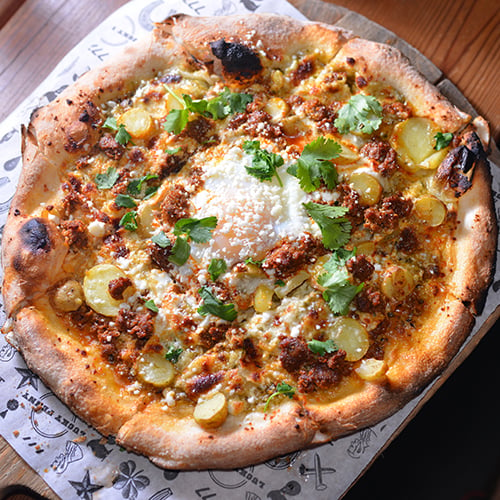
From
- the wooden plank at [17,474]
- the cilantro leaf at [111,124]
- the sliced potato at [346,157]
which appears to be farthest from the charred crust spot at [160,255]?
the wooden plank at [17,474]

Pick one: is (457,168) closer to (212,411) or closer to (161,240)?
(161,240)

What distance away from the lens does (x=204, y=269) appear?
4.20 meters

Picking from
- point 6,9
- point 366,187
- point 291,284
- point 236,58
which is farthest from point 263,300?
point 6,9

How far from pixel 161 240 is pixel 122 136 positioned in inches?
36.3

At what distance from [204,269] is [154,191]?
0.74 meters

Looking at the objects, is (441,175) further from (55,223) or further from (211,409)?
(55,223)

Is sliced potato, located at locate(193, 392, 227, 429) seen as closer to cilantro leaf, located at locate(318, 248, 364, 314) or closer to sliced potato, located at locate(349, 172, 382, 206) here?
cilantro leaf, located at locate(318, 248, 364, 314)

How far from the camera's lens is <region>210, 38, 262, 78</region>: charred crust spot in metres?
4.65

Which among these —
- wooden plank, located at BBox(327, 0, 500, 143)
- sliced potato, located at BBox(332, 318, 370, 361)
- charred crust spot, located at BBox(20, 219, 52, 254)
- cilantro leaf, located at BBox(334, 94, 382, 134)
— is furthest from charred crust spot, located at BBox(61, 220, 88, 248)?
wooden plank, located at BBox(327, 0, 500, 143)

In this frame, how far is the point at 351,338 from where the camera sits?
13.1ft

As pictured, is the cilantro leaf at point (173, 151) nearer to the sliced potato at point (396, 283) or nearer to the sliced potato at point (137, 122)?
the sliced potato at point (137, 122)

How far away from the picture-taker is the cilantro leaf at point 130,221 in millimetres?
4328

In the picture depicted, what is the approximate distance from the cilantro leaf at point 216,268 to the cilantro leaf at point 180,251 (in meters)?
0.19

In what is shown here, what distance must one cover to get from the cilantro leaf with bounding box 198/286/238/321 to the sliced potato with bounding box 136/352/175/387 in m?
0.42
